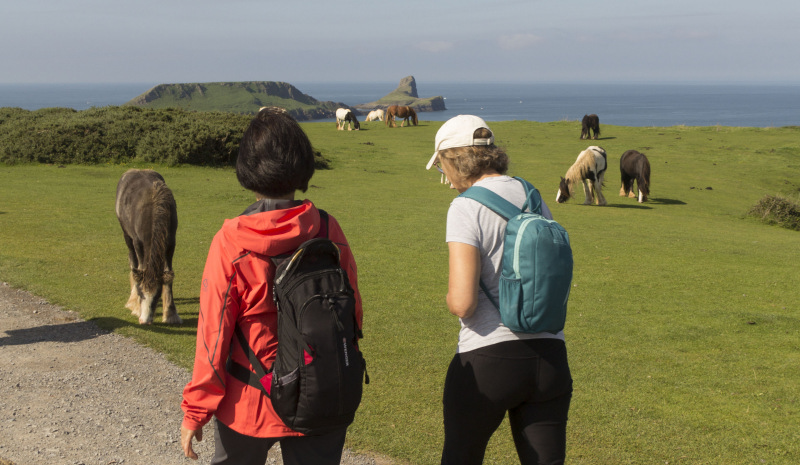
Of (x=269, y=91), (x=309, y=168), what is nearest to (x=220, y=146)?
(x=309, y=168)

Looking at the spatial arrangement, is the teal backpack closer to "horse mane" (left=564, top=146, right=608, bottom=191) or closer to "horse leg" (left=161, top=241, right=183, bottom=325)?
"horse leg" (left=161, top=241, right=183, bottom=325)

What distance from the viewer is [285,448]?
2.59 metres

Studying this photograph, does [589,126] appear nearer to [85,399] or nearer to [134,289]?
[134,289]

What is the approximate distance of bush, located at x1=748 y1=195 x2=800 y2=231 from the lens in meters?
19.2

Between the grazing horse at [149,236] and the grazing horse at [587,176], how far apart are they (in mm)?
14868

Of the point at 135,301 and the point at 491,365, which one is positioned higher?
the point at 491,365

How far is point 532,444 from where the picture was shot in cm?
284

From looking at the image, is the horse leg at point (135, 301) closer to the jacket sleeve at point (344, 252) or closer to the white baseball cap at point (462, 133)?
the jacket sleeve at point (344, 252)

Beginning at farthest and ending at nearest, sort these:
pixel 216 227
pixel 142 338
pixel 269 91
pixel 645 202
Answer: pixel 269 91 < pixel 645 202 < pixel 216 227 < pixel 142 338

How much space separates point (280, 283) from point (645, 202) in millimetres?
21103

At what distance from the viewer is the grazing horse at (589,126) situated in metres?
35.8

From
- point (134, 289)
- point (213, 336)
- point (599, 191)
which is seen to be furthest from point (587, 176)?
point (213, 336)

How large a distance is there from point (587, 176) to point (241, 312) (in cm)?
1898

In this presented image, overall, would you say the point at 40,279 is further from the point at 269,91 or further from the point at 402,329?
the point at 269,91
